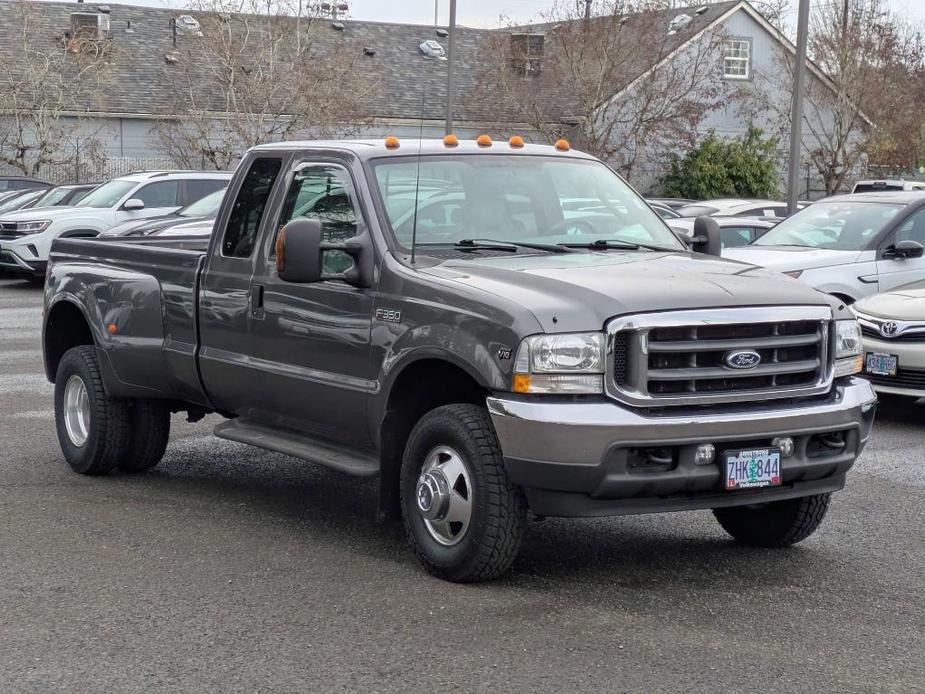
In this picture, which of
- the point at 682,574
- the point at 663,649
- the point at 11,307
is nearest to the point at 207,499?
the point at 682,574

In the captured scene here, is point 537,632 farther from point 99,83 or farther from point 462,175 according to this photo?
point 99,83

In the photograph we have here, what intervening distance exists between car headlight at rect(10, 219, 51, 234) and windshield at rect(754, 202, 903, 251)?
13124 millimetres

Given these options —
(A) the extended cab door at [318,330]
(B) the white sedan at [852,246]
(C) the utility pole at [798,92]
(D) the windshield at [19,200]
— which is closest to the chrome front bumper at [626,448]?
(A) the extended cab door at [318,330]

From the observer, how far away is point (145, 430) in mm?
8734

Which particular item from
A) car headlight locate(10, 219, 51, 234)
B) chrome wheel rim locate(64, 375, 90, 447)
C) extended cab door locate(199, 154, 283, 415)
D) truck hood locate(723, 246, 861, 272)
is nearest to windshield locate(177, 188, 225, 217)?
car headlight locate(10, 219, 51, 234)

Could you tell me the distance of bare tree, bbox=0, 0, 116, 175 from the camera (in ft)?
128

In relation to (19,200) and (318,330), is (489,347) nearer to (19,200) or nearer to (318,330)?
(318,330)

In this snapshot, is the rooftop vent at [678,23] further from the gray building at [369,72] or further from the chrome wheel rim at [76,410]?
the chrome wheel rim at [76,410]

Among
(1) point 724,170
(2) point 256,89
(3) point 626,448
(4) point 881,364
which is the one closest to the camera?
(3) point 626,448

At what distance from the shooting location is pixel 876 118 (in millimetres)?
43406

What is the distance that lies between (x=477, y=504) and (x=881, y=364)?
230 inches

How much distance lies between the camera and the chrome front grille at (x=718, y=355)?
5.81 meters

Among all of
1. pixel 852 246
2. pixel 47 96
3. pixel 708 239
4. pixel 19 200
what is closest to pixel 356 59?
pixel 47 96

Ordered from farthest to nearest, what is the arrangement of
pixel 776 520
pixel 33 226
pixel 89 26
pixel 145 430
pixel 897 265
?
pixel 89 26 < pixel 33 226 < pixel 897 265 < pixel 145 430 < pixel 776 520
